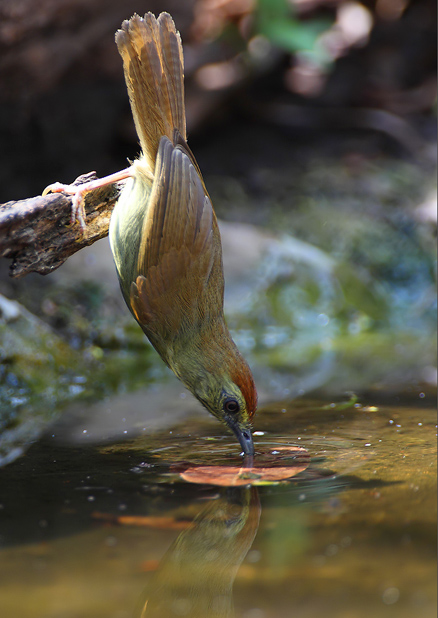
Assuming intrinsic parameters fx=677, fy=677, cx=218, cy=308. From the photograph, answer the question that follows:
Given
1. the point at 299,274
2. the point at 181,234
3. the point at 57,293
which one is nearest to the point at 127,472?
A: the point at 181,234

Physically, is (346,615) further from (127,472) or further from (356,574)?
(127,472)

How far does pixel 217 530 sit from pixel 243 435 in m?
0.96

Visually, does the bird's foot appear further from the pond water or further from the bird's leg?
the pond water

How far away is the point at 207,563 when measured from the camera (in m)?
2.20

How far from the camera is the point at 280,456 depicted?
315 centimetres

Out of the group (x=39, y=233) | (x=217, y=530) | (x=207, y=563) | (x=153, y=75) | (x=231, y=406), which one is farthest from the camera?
(x=153, y=75)

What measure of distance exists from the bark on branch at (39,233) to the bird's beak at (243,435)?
1209 millimetres

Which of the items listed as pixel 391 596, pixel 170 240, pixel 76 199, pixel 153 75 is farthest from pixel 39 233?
pixel 391 596

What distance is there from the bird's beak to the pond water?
0.16 ft

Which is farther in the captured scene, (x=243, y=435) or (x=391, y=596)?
(x=243, y=435)

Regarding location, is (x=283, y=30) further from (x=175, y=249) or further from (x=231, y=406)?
(x=231, y=406)

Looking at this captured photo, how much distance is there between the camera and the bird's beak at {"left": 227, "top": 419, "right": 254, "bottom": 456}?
327 cm

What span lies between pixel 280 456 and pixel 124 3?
4683 mm

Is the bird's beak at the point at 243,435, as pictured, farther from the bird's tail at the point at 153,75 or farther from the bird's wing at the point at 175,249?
the bird's tail at the point at 153,75
